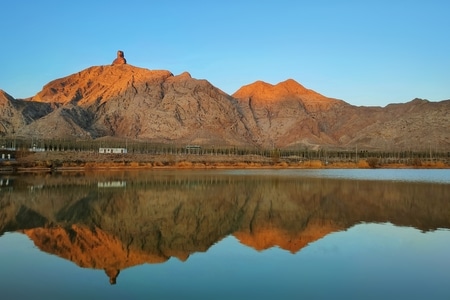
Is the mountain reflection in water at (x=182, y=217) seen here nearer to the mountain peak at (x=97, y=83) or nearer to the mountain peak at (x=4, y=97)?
the mountain peak at (x=4, y=97)

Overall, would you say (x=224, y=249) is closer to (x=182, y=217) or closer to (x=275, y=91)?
(x=182, y=217)

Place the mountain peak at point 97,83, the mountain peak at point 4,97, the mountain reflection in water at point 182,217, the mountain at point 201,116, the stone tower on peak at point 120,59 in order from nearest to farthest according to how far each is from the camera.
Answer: the mountain reflection in water at point 182,217, the mountain at point 201,116, the mountain peak at point 4,97, the mountain peak at point 97,83, the stone tower on peak at point 120,59

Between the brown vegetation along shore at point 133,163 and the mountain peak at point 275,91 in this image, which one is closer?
the brown vegetation along shore at point 133,163

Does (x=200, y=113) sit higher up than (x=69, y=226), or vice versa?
(x=200, y=113)

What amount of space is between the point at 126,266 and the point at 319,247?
5.32 meters

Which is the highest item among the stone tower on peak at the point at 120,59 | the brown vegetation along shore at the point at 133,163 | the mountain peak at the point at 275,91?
the stone tower on peak at the point at 120,59

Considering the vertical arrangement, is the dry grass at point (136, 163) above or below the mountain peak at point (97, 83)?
below

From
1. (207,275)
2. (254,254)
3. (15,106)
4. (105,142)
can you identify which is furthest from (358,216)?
(15,106)

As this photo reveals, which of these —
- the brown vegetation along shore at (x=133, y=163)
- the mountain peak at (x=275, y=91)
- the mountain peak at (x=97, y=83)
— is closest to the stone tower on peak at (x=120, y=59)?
the mountain peak at (x=97, y=83)

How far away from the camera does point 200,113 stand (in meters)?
127

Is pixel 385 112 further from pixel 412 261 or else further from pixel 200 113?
pixel 412 261

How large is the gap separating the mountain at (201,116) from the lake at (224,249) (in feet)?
293

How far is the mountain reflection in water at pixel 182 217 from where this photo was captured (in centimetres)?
1271

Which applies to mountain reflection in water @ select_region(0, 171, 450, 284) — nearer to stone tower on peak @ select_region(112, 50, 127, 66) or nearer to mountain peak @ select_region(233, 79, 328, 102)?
mountain peak @ select_region(233, 79, 328, 102)
